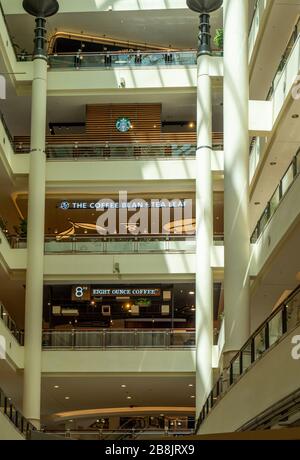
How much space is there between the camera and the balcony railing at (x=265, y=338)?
52.1 feet

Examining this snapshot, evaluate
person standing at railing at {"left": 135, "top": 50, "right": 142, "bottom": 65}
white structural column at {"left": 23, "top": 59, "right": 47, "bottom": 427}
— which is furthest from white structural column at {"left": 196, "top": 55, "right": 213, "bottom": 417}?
white structural column at {"left": 23, "top": 59, "right": 47, "bottom": 427}

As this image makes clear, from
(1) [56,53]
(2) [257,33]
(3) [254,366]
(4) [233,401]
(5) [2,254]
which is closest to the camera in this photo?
(3) [254,366]

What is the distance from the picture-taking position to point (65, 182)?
3838 cm

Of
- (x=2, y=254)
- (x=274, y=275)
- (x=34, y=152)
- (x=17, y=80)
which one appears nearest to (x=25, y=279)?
(x=2, y=254)

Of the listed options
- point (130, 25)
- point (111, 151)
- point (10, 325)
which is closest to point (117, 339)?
point (10, 325)

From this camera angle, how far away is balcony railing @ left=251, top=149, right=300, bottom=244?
2216 centimetres

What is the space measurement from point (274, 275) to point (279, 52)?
6694 mm

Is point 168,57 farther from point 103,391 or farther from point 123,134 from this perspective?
point 103,391

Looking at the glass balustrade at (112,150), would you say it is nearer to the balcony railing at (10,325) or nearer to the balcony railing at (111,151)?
the balcony railing at (111,151)

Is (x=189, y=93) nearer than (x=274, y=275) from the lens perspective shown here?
No

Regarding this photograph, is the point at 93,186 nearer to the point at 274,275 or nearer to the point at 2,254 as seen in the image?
the point at 2,254

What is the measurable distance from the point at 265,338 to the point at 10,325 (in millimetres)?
18819

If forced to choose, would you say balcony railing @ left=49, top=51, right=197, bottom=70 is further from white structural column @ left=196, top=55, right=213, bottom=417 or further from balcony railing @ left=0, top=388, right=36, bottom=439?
balcony railing @ left=0, top=388, right=36, bottom=439

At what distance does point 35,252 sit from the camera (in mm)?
36719
